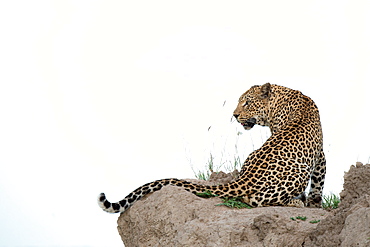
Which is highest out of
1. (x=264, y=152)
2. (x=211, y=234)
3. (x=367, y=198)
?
(x=264, y=152)

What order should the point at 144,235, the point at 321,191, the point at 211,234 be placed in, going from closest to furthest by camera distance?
the point at 211,234, the point at 144,235, the point at 321,191

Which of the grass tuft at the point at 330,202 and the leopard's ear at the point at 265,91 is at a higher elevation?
the leopard's ear at the point at 265,91

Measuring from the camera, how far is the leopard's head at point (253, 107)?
11430 millimetres

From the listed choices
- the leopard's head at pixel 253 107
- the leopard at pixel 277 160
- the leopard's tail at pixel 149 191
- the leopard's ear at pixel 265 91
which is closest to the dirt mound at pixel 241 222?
the leopard's tail at pixel 149 191

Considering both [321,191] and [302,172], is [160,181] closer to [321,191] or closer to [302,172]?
[302,172]

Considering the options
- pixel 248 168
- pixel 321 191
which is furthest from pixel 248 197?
pixel 321 191

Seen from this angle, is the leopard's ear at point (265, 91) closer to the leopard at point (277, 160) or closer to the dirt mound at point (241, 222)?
the leopard at point (277, 160)

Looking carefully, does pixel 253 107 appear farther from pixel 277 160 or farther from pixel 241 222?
pixel 241 222

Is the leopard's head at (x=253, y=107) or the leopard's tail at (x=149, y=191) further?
the leopard's head at (x=253, y=107)

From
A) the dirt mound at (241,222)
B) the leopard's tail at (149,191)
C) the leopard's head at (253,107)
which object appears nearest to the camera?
the dirt mound at (241,222)

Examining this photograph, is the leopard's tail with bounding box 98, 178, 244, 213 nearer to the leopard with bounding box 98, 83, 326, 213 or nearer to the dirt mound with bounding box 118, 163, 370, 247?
the leopard with bounding box 98, 83, 326, 213

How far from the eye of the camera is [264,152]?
9992 mm

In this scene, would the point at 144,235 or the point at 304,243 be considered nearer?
the point at 304,243

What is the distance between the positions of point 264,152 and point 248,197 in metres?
0.90
